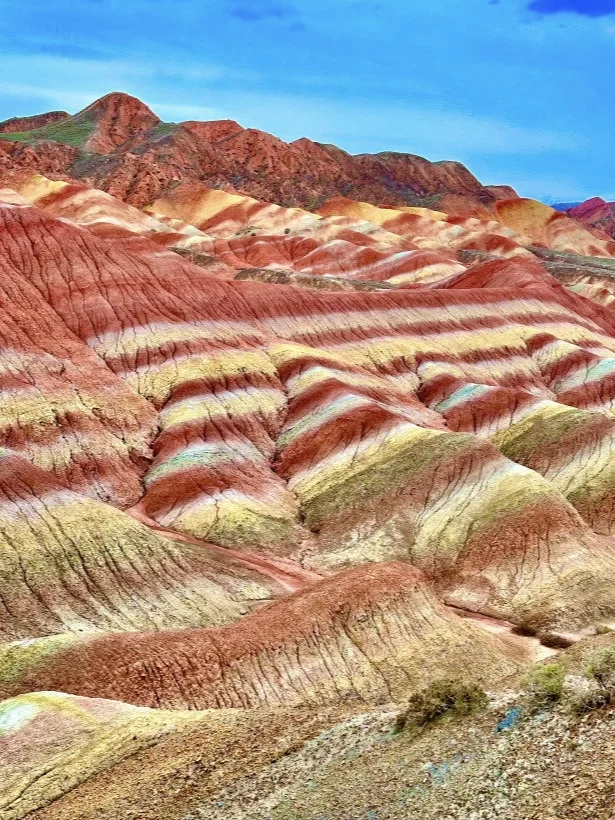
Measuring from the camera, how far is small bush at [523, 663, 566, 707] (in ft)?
69.4

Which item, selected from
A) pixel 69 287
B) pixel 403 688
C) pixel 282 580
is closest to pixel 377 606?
pixel 403 688

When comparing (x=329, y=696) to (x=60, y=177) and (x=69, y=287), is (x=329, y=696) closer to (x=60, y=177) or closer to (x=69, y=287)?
(x=69, y=287)

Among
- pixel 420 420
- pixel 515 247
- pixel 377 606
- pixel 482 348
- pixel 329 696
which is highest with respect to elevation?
pixel 515 247

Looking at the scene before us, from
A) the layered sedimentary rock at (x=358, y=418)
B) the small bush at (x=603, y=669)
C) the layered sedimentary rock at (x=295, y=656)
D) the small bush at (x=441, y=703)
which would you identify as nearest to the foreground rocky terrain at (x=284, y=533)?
the layered sedimentary rock at (x=295, y=656)

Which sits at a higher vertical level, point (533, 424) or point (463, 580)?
point (533, 424)

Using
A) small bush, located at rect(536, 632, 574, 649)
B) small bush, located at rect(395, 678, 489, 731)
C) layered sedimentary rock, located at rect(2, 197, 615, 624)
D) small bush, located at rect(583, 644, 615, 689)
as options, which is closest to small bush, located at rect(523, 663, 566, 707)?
small bush, located at rect(583, 644, 615, 689)

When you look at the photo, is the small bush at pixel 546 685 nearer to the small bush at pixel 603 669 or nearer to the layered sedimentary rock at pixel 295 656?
the small bush at pixel 603 669

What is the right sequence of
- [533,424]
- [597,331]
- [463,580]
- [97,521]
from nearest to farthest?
1. [97,521]
2. [463,580]
3. [533,424]
4. [597,331]

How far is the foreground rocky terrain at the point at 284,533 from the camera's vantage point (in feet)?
72.2

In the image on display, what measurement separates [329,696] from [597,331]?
93.4 meters

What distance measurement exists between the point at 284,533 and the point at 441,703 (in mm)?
38138

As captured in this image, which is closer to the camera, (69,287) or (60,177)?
(69,287)

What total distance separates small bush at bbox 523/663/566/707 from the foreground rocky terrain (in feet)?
1.52

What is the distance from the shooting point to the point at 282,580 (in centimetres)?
5316
